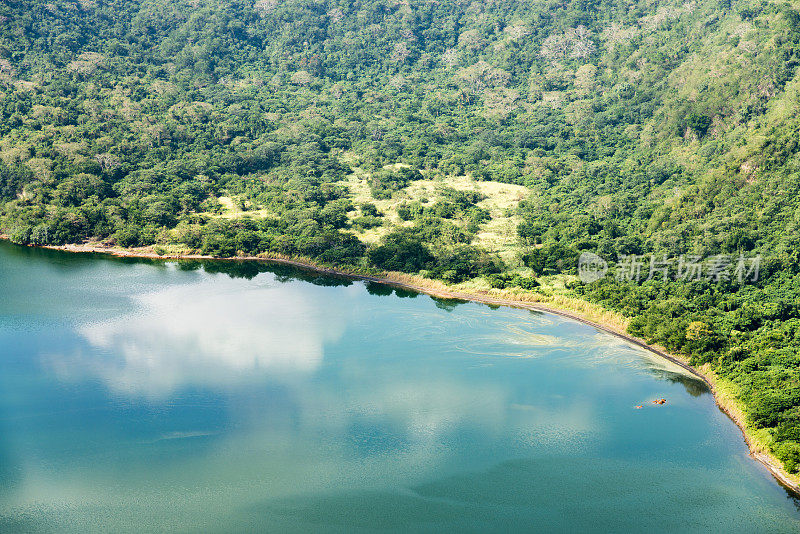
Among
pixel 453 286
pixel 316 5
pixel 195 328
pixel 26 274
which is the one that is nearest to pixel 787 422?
pixel 453 286

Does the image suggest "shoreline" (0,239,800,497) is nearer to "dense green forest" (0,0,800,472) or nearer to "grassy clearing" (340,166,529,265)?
"dense green forest" (0,0,800,472)

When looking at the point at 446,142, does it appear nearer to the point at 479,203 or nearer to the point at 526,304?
the point at 479,203

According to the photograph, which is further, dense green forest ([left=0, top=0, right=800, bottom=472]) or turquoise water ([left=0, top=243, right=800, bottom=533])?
dense green forest ([left=0, top=0, right=800, bottom=472])

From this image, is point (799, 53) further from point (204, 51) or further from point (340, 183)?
point (204, 51)
